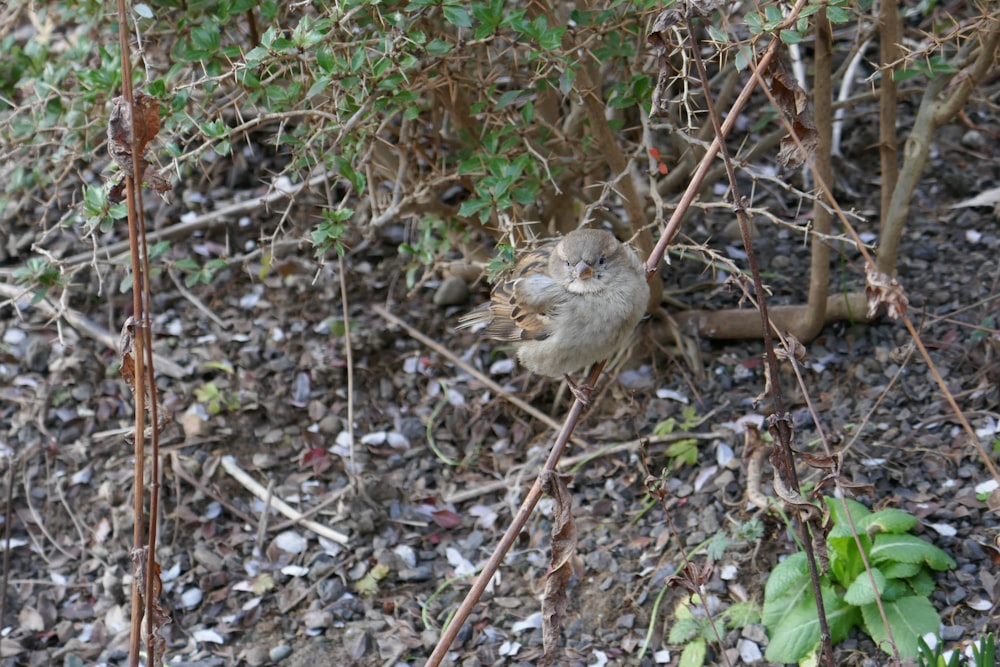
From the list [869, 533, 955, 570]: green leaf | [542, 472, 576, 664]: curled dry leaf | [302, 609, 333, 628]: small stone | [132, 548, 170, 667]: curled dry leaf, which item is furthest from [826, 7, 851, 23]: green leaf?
[302, 609, 333, 628]: small stone

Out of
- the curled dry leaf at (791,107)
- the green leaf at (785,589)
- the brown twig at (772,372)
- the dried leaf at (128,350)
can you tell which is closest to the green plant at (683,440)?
the green leaf at (785,589)

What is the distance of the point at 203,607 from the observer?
3531 mm

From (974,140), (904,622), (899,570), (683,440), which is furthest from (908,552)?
(974,140)

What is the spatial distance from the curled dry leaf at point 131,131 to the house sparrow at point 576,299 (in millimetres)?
1560

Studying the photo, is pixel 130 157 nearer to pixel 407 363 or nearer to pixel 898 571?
pixel 898 571

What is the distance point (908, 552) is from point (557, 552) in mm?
1233

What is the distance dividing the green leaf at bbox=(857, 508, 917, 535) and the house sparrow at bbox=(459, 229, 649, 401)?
862 millimetres

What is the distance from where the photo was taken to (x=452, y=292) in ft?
15.0

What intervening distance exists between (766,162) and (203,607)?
3015mm

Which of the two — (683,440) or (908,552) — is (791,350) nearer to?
(908,552)

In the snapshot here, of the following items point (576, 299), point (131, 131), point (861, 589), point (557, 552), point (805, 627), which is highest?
point (131, 131)

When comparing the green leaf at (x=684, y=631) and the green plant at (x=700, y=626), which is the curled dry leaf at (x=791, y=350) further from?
the green leaf at (x=684, y=631)

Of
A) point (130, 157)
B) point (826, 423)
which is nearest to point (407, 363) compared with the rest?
point (826, 423)

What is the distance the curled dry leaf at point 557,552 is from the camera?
2.06m
